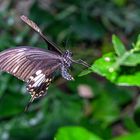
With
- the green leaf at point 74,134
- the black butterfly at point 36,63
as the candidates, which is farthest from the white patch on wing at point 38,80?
the green leaf at point 74,134

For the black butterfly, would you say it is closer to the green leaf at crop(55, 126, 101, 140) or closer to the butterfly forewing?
the butterfly forewing

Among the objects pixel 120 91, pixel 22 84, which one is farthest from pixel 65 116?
pixel 120 91

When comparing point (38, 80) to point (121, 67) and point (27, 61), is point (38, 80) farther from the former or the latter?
point (121, 67)

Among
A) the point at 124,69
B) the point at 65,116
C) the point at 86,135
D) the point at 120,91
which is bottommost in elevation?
the point at 120,91

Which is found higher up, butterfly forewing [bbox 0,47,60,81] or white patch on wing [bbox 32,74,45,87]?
butterfly forewing [bbox 0,47,60,81]

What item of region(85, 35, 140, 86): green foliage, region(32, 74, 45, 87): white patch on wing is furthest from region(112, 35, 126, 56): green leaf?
region(32, 74, 45, 87): white patch on wing

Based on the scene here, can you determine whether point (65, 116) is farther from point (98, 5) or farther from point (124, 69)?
point (124, 69)

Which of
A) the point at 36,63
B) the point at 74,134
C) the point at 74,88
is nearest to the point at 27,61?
the point at 36,63
